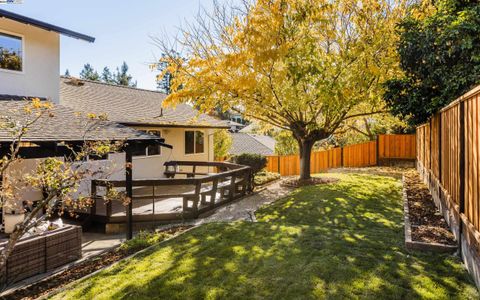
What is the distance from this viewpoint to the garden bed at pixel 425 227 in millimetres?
5508

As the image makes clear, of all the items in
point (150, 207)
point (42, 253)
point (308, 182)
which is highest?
point (308, 182)

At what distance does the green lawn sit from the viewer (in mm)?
4367

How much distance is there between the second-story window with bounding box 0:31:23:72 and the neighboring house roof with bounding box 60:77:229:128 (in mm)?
2041

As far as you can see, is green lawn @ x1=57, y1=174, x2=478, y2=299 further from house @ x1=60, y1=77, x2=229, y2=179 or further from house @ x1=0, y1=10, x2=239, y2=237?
house @ x1=60, y1=77, x2=229, y2=179

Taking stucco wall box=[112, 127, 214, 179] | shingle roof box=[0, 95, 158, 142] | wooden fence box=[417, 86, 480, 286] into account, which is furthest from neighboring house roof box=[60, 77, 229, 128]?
wooden fence box=[417, 86, 480, 286]

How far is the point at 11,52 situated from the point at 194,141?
9.47 m

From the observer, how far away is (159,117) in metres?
15.6

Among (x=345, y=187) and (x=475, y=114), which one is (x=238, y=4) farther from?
(x=475, y=114)

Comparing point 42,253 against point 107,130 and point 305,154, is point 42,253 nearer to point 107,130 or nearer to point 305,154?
point 107,130

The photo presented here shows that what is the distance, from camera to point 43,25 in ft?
36.6

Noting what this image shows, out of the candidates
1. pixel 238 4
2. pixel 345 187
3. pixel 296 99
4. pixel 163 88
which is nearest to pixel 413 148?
pixel 345 187

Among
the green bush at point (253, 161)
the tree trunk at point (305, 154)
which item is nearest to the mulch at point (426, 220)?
the tree trunk at point (305, 154)

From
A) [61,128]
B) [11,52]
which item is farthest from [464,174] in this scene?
[11,52]

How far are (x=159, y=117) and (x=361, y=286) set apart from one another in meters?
12.8
